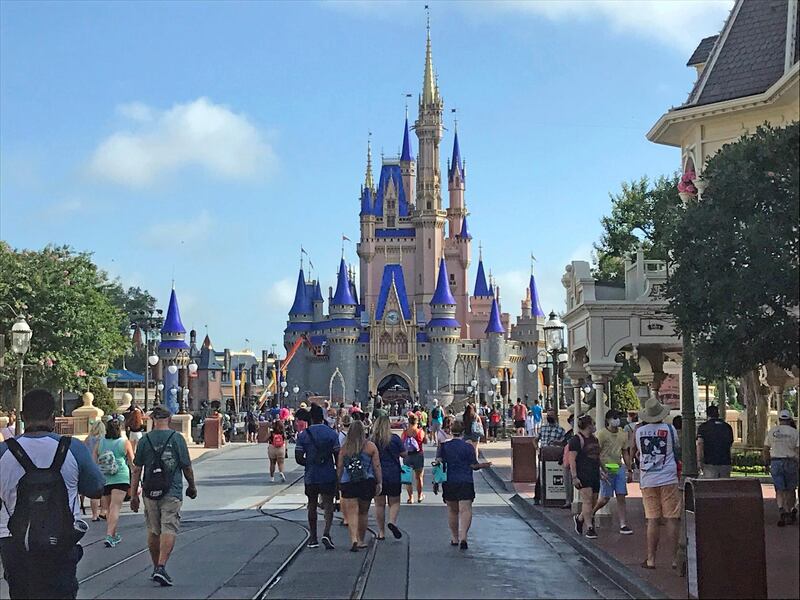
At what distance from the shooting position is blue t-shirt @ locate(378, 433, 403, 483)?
13.8m

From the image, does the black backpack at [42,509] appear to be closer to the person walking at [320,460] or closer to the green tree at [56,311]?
the person walking at [320,460]

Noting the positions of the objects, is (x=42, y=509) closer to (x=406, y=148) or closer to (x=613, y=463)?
(x=613, y=463)

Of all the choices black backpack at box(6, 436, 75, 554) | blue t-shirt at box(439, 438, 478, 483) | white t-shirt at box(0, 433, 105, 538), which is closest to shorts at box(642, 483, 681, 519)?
blue t-shirt at box(439, 438, 478, 483)

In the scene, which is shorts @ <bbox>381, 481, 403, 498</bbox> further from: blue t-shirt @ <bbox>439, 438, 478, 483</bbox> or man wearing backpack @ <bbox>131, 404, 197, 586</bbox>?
man wearing backpack @ <bbox>131, 404, 197, 586</bbox>

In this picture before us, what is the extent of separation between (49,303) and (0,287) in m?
2.35

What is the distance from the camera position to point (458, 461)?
12.8 meters

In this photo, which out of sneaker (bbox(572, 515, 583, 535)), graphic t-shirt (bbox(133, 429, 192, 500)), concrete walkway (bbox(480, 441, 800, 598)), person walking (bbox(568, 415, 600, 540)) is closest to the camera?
concrete walkway (bbox(480, 441, 800, 598))

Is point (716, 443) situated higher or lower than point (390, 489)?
higher

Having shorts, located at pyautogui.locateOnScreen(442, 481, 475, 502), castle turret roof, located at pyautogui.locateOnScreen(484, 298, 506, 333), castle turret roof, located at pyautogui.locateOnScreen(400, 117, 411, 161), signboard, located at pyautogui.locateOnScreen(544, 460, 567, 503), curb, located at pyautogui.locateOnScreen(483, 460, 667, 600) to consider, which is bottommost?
curb, located at pyautogui.locateOnScreen(483, 460, 667, 600)

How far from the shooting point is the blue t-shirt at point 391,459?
45.4ft

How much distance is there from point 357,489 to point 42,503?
595cm

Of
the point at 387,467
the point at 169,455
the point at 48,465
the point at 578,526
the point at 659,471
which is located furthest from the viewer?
the point at 578,526

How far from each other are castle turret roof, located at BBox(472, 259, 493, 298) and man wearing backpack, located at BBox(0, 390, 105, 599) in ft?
386

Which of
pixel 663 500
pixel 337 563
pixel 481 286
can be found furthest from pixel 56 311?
pixel 481 286
